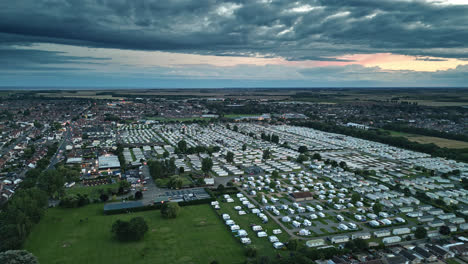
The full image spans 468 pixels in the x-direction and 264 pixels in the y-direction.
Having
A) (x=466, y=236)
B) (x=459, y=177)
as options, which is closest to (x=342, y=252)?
(x=466, y=236)

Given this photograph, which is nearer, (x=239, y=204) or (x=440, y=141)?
(x=239, y=204)

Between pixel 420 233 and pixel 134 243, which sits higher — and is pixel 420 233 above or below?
above

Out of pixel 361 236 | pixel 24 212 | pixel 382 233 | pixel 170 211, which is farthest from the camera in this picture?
pixel 170 211

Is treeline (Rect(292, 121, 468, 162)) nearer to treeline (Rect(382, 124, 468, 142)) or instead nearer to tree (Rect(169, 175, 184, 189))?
treeline (Rect(382, 124, 468, 142))

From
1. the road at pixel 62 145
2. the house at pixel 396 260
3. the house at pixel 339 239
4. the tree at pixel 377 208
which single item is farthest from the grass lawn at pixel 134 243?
the road at pixel 62 145

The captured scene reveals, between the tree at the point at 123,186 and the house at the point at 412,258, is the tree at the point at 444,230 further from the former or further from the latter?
the tree at the point at 123,186

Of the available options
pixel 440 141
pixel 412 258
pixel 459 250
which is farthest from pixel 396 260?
pixel 440 141

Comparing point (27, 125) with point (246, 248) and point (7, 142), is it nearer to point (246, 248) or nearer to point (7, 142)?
point (7, 142)

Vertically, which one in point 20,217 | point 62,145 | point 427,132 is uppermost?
point 427,132

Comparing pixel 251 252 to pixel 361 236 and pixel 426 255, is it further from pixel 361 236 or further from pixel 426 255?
pixel 426 255
